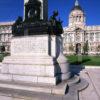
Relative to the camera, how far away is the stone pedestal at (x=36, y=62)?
26.0 feet

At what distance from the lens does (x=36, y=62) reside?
823 cm

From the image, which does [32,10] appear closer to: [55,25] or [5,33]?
[55,25]

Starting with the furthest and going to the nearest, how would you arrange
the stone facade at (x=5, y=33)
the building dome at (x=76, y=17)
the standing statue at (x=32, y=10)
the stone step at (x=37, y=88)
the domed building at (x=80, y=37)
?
the building dome at (x=76, y=17) < the domed building at (x=80, y=37) < the stone facade at (x=5, y=33) < the standing statue at (x=32, y=10) < the stone step at (x=37, y=88)

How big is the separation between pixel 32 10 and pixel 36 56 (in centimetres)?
280

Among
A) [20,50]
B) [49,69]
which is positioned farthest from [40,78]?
[20,50]

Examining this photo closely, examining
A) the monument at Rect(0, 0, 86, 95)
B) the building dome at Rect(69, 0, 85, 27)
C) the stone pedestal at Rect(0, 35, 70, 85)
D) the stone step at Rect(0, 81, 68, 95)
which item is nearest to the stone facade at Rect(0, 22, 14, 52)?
the building dome at Rect(69, 0, 85, 27)

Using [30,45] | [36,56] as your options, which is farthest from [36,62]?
[30,45]

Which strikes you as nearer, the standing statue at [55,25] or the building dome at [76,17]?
the standing statue at [55,25]

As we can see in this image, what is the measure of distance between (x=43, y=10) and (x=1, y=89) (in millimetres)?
4836

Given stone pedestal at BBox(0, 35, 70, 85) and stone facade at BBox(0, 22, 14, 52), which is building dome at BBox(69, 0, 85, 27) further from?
stone pedestal at BBox(0, 35, 70, 85)

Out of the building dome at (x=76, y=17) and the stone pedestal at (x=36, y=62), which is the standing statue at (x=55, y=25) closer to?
the stone pedestal at (x=36, y=62)

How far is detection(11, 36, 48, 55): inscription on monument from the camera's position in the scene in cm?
866

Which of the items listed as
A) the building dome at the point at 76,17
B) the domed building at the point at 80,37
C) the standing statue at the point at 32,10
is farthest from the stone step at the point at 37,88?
the building dome at the point at 76,17

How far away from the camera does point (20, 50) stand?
9.22 meters
